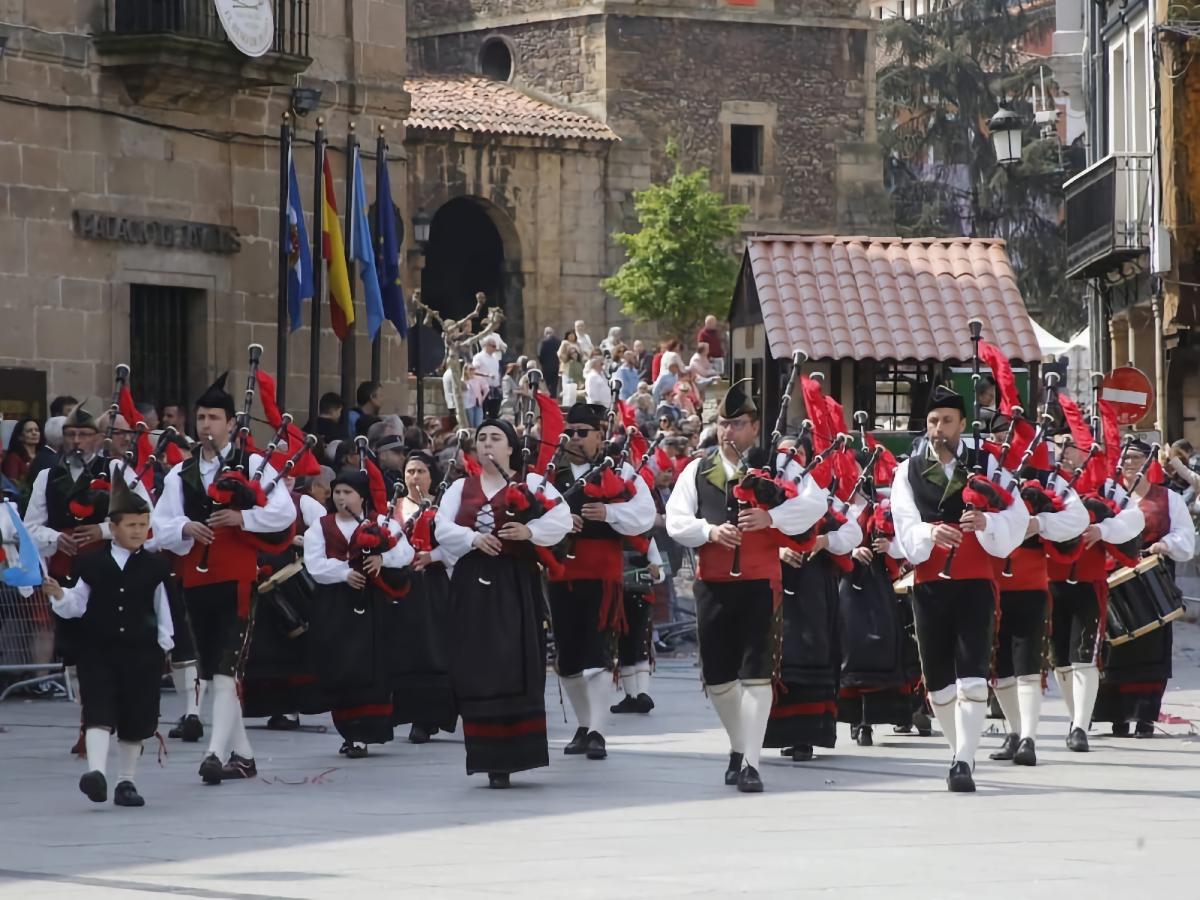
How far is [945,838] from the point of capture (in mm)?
9984

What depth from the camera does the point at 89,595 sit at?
11453 millimetres

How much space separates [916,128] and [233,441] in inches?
2039

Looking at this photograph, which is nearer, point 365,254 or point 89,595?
point 89,595

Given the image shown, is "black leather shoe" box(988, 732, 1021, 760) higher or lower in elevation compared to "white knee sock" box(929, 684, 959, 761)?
lower

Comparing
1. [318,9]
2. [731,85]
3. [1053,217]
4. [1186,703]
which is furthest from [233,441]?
[1053,217]

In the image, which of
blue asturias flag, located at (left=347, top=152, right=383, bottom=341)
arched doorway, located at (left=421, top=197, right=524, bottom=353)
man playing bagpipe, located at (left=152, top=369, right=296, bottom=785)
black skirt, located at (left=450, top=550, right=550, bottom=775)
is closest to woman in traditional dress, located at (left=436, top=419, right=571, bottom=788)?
black skirt, located at (left=450, top=550, right=550, bottom=775)

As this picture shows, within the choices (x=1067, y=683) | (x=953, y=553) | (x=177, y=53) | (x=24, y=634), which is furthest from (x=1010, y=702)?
(x=177, y=53)

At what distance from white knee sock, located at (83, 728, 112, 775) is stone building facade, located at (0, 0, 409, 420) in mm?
10494

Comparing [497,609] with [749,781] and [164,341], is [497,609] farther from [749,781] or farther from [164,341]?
[164,341]

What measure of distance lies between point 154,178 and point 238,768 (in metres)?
12.1

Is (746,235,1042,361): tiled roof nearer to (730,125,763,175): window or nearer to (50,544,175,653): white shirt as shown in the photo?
(50,544,175,653): white shirt

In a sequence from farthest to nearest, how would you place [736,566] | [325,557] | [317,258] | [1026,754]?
[317,258]
[325,557]
[1026,754]
[736,566]

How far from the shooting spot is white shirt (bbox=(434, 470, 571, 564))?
12055mm

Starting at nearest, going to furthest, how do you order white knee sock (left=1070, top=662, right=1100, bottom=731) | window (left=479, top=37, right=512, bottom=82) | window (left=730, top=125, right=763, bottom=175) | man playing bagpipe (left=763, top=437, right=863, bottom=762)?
man playing bagpipe (left=763, top=437, right=863, bottom=762), white knee sock (left=1070, top=662, right=1100, bottom=731), window (left=730, top=125, right=763, bottom=175), window (left=479, top=37, right=512, bottom=82)
